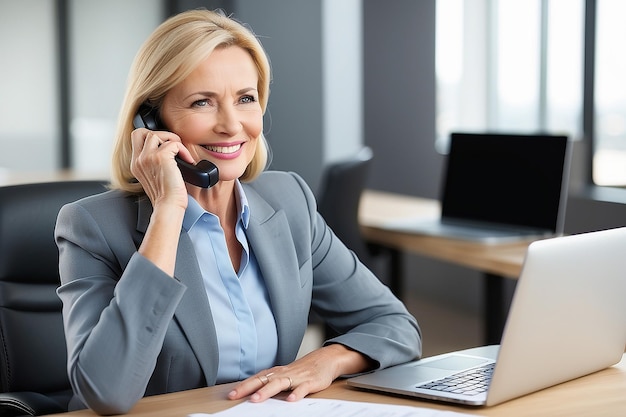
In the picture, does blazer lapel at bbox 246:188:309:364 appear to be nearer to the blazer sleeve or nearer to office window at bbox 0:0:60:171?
the blazer sleeve

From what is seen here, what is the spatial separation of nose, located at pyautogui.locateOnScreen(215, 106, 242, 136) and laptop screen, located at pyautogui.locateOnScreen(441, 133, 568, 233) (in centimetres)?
153

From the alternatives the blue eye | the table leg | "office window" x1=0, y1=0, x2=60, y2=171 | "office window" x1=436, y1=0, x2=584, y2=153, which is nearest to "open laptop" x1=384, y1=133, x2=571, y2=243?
the table leg

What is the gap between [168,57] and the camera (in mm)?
1614

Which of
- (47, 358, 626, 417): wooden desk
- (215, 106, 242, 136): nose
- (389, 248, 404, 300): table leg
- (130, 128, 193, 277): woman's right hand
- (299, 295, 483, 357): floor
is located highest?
(215, 106, 242, 136): nose

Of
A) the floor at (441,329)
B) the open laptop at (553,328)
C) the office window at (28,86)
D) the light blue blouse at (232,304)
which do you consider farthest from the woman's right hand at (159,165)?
the office window at (28,86)

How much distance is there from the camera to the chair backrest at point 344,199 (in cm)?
336

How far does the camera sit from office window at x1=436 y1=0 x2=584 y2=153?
5.11 metres

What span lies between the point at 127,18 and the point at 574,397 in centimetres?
582

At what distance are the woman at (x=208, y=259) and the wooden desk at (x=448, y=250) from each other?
102cm

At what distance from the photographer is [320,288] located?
1.78 meters

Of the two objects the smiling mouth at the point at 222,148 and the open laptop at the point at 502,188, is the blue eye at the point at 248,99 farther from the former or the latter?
the open laptop at the point at 502,188

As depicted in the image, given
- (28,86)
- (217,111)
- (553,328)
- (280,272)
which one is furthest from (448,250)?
(28,86)

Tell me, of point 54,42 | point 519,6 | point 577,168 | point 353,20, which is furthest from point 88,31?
point 577,168

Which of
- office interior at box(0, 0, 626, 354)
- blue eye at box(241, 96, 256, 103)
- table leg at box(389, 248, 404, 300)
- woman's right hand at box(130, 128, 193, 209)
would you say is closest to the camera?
woman's right hand at box(130, 128, 193, 209)
